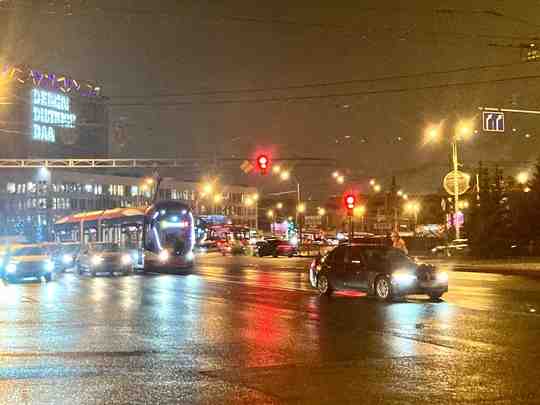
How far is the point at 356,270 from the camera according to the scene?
22.1m

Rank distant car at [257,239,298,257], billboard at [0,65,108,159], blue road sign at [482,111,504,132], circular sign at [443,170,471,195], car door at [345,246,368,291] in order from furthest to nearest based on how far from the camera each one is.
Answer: billboard at [0,65,108,159] → distant car at [257,239,298,257] → circular sign at [443,170,471,195] → blue road sign at [482,111,504,132] → car door at [345,246,368,291]

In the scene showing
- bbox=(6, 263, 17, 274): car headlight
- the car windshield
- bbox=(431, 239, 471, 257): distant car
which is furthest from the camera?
bbox=(431, 239, 471, 257): distant car

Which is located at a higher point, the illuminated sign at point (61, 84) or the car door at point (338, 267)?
the illuminated sign at point (61, 84)

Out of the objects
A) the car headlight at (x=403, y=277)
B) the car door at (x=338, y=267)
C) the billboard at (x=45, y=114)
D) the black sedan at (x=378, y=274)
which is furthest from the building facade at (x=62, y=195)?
the car headlight at (x=403, y=277)

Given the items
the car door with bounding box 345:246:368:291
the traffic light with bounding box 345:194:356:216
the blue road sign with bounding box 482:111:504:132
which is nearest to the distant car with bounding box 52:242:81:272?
the traffic light with bounding box 345:194:356:216

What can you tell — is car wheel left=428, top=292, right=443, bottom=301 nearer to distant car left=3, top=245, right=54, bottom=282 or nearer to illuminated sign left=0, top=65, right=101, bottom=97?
distant car left=3, top=245, right=54, bottom=282

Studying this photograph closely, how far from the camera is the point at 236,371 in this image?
1023 cm

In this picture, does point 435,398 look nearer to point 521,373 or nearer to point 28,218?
point 521,373

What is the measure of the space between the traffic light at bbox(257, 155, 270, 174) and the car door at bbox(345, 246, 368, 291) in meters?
12.7

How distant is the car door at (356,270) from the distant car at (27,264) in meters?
16.9

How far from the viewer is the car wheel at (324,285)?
22953 mm

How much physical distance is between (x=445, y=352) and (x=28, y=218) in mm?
116980

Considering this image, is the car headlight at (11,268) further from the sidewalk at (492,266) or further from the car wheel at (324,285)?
the sidewalk at (492,266)

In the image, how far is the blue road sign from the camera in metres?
28.3
